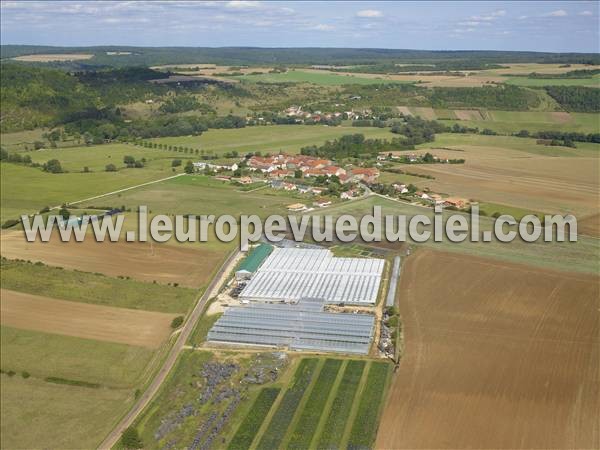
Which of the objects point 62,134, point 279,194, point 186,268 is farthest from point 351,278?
point 62,134

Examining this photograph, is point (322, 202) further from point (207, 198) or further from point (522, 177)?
point (522, 177)

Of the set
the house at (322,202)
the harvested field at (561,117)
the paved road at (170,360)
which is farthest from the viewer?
the harvested field at (561,117)

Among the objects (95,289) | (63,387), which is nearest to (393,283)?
(95,289)

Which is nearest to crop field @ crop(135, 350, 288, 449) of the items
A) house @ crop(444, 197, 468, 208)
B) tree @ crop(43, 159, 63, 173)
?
house @ crop(444, 197, 468, 208)

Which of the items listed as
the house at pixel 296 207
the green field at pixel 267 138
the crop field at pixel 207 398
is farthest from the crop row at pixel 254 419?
the green field at pixel 267 138

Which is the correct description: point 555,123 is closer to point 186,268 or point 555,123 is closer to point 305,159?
point 305,159

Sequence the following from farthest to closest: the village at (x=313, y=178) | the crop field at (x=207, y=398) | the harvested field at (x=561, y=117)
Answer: the harvested field at (x=561, y=117) → the village at (x=313, y=178) → the crop field at (x=207, y=398)

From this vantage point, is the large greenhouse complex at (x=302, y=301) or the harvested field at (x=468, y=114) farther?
the harvested field at (x=468, y=114)

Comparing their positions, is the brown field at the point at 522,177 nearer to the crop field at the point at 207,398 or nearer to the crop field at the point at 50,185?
the crop field at the point at 50,185
